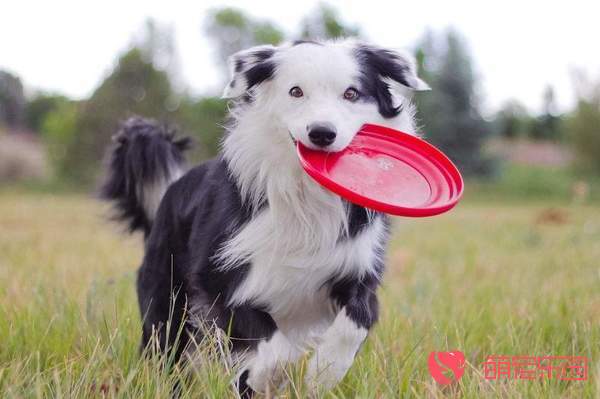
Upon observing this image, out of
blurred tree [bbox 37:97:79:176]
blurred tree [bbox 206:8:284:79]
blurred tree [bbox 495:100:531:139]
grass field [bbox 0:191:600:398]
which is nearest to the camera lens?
grass field [bbox 0:191:600:398]

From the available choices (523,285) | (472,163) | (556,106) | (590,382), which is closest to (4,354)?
(590,382)

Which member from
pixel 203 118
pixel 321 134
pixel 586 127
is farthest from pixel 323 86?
pixel 203 118

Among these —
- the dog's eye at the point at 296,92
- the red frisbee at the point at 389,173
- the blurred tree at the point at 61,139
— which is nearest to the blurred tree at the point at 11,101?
the blurred tree at the point at 61,139

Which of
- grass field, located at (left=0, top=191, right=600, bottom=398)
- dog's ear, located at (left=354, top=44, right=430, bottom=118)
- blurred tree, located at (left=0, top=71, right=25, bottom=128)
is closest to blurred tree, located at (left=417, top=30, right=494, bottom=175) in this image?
blurred tree, located at (left=0, top=71, right=25, bottom=128)

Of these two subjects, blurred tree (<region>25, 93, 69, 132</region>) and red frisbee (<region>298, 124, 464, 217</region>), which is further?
blurred tree (<region>25, 93, 69, 132</region>)

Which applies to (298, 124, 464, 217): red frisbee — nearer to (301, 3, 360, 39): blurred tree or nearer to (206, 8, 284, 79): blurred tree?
(301, 3, 360, 39): blurred tree

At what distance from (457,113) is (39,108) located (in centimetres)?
2474

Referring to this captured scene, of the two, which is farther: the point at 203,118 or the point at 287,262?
the point at 203,118

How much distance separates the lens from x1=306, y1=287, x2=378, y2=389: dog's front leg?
7.85 ft

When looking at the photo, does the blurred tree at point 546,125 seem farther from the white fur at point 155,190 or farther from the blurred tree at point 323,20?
the white fur at point 155,190

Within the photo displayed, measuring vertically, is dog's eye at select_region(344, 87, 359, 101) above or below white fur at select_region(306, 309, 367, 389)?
above

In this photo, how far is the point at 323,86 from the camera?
8.62ft

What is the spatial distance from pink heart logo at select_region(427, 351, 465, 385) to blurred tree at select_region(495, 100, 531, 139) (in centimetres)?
4165

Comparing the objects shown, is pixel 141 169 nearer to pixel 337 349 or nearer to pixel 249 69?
pixel 249 69
